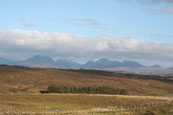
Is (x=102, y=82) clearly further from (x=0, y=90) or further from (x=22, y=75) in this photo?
(x=0, y=90)

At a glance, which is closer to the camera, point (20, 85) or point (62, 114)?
point (62, 114)

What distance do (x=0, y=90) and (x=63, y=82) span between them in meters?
51.3

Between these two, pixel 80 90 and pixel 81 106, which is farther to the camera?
pixel 80 90

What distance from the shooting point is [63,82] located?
18088 cm

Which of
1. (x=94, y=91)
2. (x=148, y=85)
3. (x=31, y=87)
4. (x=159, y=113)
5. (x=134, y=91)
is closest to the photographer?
(x=159, y=113)

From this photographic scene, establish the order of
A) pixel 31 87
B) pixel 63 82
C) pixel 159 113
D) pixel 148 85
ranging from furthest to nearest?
pixel 148 85 → pixel 63 82 → pixel 31 87 → pixel 159 113

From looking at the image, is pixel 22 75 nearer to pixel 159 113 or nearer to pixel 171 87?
pixel 171 87

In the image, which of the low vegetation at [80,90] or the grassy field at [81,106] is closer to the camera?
the grassy field at [81,106]

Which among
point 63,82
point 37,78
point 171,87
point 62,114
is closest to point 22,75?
point 37,78

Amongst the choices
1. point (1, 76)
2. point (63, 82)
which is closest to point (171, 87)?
point (63, 82)

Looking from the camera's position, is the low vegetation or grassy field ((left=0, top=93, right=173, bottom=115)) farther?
the low vegetation

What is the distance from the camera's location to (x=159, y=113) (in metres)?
50.2

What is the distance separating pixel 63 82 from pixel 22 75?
86.2 ft

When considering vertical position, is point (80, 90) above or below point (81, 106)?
above
